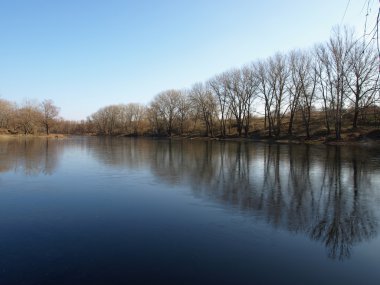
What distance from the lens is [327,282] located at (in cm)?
447

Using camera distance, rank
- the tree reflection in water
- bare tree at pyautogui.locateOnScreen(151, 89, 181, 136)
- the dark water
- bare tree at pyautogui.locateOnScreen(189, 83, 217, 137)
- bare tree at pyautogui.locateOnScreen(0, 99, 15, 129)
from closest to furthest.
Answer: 1. the dark water
2. the tree reflection in water
3. bare tree at pyautogui.locateOnScreen(189, 83, 217, 137)
4. bare tree at pyautogui.locateOnScreen(0, 99, 15, 129)
5. bare tree at pyautogui.locateOnScreen(151, 89, 181, 136)

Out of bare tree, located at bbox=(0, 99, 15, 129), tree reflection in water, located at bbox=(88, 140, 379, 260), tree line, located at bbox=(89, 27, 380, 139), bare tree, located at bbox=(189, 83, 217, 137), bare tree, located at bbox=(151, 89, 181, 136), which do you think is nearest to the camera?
tree reflection in water, located at bbox=(88, 140, 379, 260)

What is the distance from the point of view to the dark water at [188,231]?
15.4 feet

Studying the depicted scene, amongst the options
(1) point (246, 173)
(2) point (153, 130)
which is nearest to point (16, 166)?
(1) point (246, 173)

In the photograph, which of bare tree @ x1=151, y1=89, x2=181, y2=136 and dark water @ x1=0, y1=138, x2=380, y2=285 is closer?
dark water @ x1=0, y1=138, x2=380, y2=285

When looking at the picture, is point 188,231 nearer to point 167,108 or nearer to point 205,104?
point 205,104

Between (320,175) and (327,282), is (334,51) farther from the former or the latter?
(327,282)

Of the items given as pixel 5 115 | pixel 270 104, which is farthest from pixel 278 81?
pixel 5 115

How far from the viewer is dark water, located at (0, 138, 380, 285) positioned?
185 inches

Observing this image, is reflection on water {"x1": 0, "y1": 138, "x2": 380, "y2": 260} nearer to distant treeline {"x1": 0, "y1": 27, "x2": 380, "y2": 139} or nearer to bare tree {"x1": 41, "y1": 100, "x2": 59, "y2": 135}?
distant treeline {"x1": 0, "y1": 27, "x2": 380, "y2": 139}

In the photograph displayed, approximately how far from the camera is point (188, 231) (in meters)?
6.54

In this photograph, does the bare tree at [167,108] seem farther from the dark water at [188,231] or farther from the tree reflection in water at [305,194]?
the dark water at [188,231]

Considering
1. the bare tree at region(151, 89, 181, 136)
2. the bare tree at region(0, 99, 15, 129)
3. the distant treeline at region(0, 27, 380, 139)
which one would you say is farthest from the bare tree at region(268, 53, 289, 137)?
the bare tree at region(0, 99, 15, 129)

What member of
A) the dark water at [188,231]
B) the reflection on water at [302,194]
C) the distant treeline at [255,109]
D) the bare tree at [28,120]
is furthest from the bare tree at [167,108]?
the dark water at [188,231]
